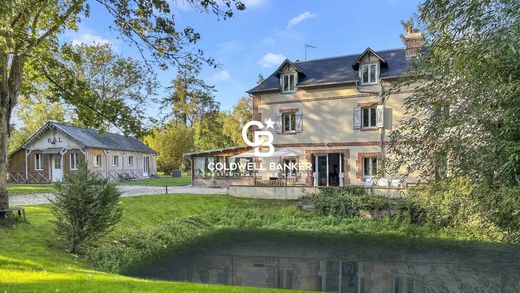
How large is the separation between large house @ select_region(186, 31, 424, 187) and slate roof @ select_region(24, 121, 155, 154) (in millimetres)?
11742

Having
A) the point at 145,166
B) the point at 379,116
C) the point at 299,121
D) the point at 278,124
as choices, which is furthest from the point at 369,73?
the point at 145,166

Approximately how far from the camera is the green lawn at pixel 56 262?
22.0 ft

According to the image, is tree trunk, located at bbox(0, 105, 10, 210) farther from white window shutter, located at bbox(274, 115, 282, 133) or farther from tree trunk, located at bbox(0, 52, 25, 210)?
white window shutter, located at bbox(274, 115, 282, 133)

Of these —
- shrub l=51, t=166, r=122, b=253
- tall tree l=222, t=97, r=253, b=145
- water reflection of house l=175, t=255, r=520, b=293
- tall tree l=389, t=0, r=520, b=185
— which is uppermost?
tall tree l=222, t=97, r=253, b=145

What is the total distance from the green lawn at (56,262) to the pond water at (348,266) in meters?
2.06

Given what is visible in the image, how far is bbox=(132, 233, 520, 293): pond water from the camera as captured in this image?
973cm

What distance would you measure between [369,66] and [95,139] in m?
21.0

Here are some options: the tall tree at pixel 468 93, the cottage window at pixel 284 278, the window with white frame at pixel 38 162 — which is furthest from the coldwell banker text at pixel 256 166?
the tall tree at pixel 468 93

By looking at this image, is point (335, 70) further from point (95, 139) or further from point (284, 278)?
point (95, 139)

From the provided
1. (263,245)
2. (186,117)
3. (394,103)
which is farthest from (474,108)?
(186,117)

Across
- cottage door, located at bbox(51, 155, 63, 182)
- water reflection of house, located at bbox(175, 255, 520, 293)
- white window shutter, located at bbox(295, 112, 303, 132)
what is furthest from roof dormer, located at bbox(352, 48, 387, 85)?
cottage door, located at bbox(51, 155, 63, 182)

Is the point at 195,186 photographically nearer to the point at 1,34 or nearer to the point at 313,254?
the point at 313,254

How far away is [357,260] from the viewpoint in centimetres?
1185

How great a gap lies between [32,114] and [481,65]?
4122 cm
